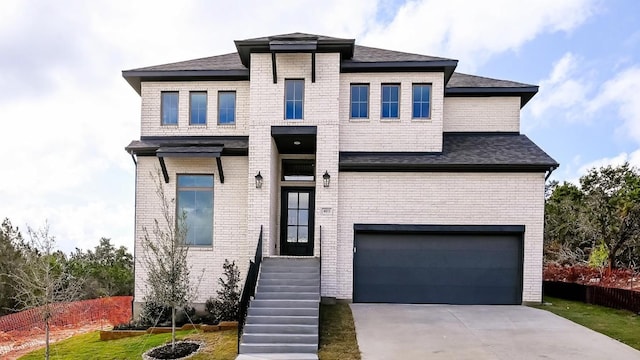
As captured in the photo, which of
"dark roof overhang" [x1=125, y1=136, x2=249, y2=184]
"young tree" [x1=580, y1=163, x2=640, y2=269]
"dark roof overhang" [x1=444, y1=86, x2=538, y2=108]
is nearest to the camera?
"dark roof overhang" [x1=125, y1=136, x2=249, y2=184]

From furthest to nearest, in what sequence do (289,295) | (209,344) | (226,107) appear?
(226,107)
(289,295)
(209,344)

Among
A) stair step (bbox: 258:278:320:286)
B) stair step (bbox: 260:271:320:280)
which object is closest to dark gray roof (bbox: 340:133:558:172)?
stair step (bbox: 260:271:320:280)

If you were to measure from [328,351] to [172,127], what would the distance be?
7.67m

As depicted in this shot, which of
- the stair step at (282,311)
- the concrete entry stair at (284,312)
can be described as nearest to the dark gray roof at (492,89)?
the concrete entry stair at (284,312)

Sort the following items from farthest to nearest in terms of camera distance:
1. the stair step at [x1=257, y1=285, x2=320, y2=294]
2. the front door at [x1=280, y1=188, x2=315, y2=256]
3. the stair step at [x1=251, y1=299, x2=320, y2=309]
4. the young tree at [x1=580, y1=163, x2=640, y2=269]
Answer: the young tree at [x1=580, y1=163, x2=640, y2=269]
the front door at [x1=280, y1=188, x2=315, y2=256]
the stair step at [x1=257, y1=285, x2=320, y2=294]
the stair step at [x1=251, y1=299, x2=320, y2=309]

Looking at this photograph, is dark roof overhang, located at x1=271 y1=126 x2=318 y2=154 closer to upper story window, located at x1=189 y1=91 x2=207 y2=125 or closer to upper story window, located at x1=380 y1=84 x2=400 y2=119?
upper story window, located at x1=380 y1=84 x2=400 y2=119

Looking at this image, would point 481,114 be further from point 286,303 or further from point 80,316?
point 80,316

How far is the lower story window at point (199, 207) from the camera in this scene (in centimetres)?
1130

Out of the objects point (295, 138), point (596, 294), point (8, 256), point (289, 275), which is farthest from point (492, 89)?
point (8, 256)

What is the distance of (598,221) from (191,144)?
15.5 m

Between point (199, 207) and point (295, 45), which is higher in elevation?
point (295, 45)

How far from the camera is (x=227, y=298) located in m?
9.97

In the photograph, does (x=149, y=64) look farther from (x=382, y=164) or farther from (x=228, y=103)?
(x=382, y=164)

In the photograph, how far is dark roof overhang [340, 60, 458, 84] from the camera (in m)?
11.1
